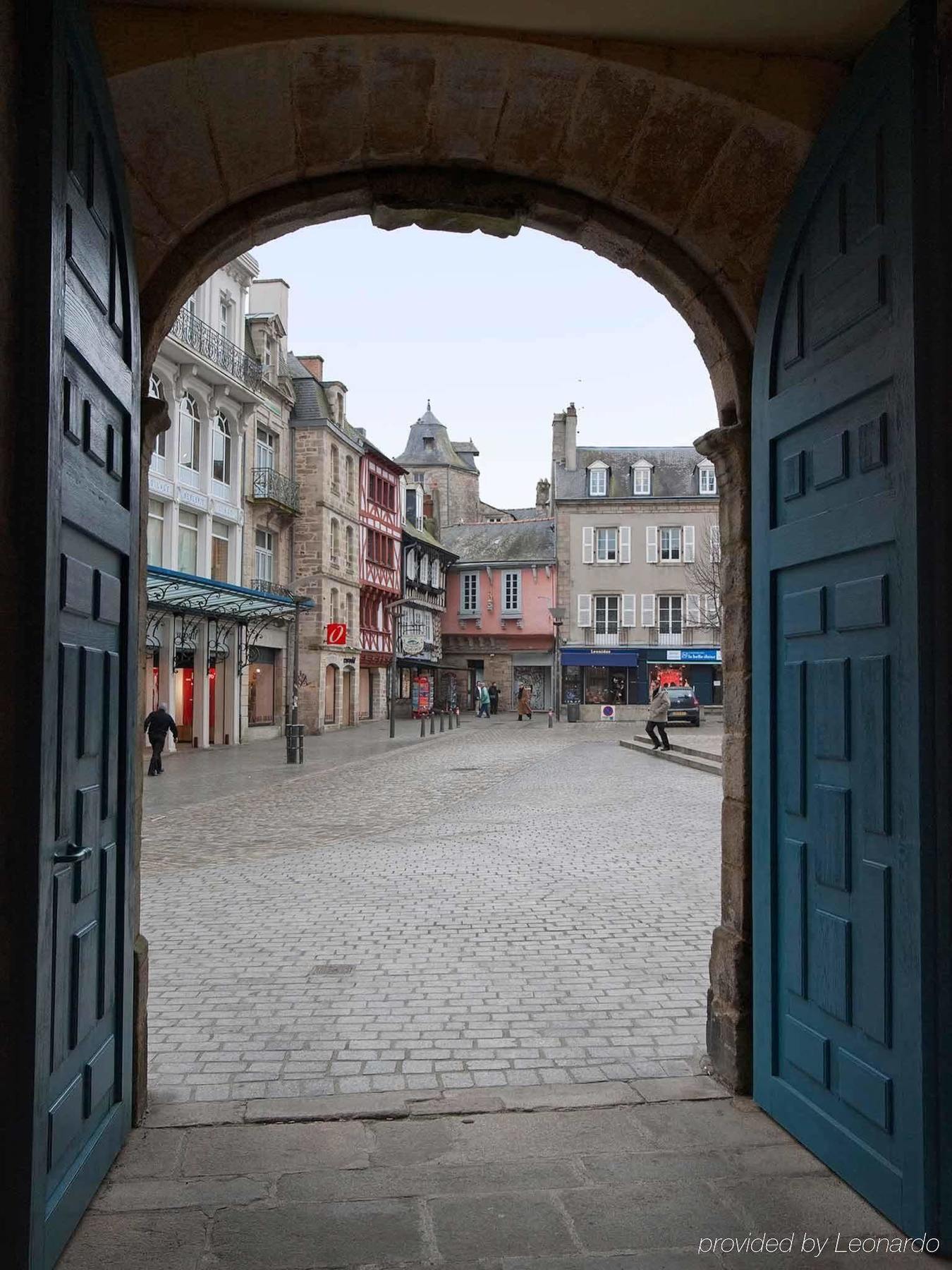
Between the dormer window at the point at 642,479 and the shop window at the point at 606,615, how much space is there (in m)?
5.17

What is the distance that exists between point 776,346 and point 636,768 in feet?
50.6

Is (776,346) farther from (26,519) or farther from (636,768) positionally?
(636,768)

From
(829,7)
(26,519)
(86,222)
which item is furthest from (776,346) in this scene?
(26,519)

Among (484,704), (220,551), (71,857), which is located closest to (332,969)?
(71,857)

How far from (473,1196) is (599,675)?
4275 cm

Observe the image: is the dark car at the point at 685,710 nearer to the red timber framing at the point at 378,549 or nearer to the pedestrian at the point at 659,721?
the pedestrian at the point at 659,721

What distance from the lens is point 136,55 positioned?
335 centimetres

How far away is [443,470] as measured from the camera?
6662cm

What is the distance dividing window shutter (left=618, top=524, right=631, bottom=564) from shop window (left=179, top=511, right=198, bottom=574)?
84.2ft

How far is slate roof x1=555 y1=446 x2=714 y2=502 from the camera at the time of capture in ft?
152

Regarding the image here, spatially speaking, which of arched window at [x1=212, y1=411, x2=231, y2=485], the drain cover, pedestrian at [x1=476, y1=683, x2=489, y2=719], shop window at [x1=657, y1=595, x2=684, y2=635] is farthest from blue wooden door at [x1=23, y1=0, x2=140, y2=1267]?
shop window at [x1=657, y1=595, x2=684, y2=635]

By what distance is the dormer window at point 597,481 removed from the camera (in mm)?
46656

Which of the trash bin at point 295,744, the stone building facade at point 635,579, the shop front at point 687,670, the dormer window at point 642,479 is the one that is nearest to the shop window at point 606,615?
the stone building facade at point 635,579

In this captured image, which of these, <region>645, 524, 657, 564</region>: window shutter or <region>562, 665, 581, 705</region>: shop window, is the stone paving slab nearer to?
<region>562, 665, 581, 705</region>: shop window
